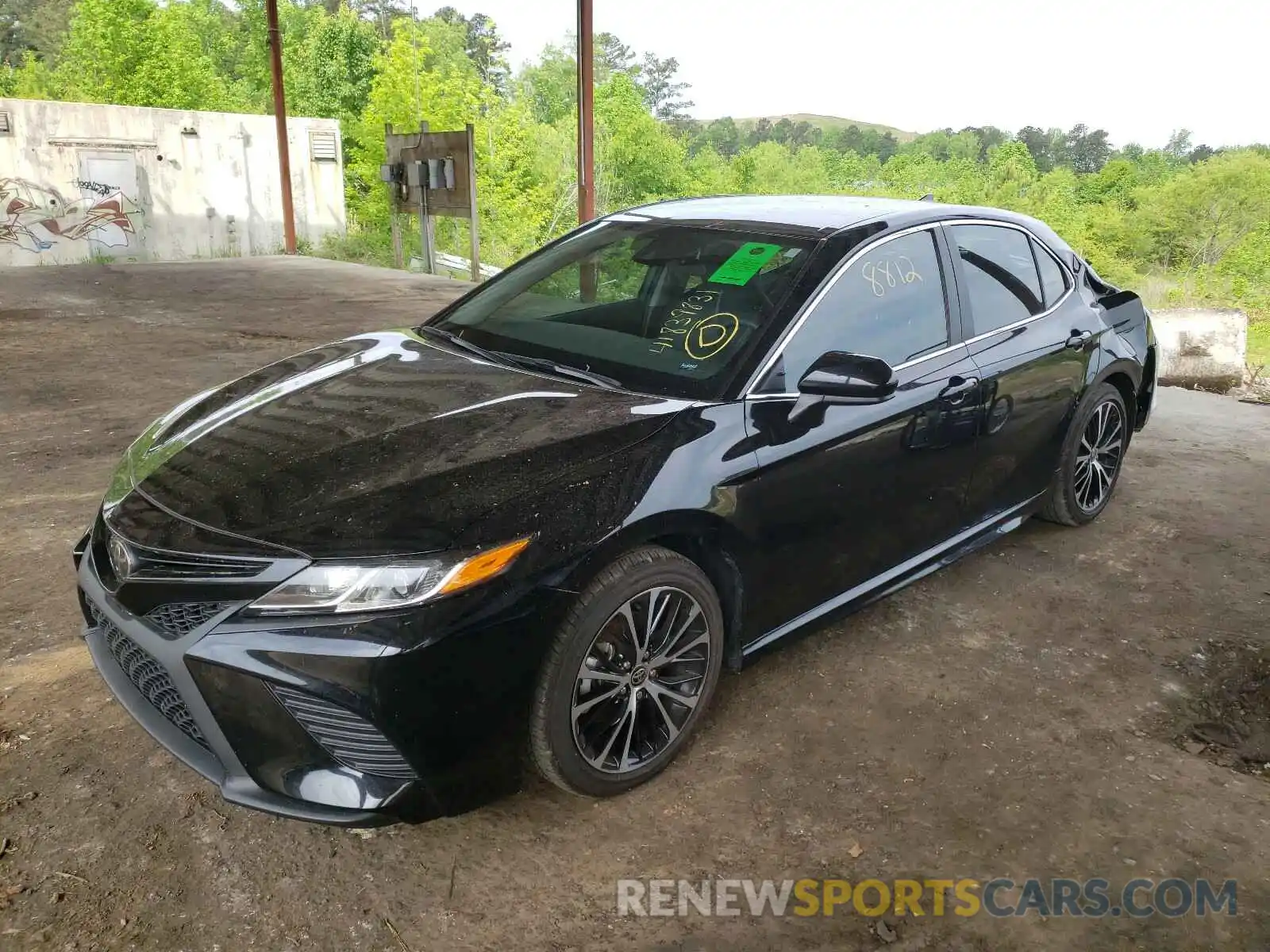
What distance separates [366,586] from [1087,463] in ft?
11.8

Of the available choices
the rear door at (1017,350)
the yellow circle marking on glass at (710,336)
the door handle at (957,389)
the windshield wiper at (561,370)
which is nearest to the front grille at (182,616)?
the windshield wiper at (561,370)

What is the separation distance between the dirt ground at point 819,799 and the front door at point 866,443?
1.37 ft

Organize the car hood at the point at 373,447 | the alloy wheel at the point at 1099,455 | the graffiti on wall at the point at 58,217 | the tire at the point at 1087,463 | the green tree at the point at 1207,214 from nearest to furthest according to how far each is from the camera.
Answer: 1. the car hood at the point at 373,447
2. the tire at the point at 1087,463
3. the alloy wheel at the point at 1099,455
4. the graffiti on wall at the point at 58,217
5. the green tree at the point at 1207,214

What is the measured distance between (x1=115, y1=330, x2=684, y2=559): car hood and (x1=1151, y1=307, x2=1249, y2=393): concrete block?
290 inches

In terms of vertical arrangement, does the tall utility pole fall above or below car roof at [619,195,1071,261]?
above

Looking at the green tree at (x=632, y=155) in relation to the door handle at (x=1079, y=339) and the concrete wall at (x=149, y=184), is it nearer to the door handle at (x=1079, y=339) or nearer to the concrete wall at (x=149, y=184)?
the concrete wall at (x=149, y=184)

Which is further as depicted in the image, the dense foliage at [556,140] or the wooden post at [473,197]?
the dense foliage at [556,140]

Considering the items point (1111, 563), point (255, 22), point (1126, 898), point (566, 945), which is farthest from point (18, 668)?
point (255, 22)

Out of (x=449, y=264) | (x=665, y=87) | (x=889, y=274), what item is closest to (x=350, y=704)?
(x=889, y=274)

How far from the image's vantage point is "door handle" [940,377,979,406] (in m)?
A: 3.36

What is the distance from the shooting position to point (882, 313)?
3227 millimetres

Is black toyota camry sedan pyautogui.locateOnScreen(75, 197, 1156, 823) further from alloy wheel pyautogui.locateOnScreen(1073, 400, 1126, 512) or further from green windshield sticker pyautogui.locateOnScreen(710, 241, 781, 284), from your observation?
alloy wheel pyautogui.locateOnScreen(1073, 400, 1126, 512)

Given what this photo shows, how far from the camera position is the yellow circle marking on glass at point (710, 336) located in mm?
2967

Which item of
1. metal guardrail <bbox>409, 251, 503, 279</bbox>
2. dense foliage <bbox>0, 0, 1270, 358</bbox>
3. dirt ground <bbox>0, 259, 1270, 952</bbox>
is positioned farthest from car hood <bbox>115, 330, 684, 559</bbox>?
dense foliage <bbox>0, 0, 1270, 358</bbox>
